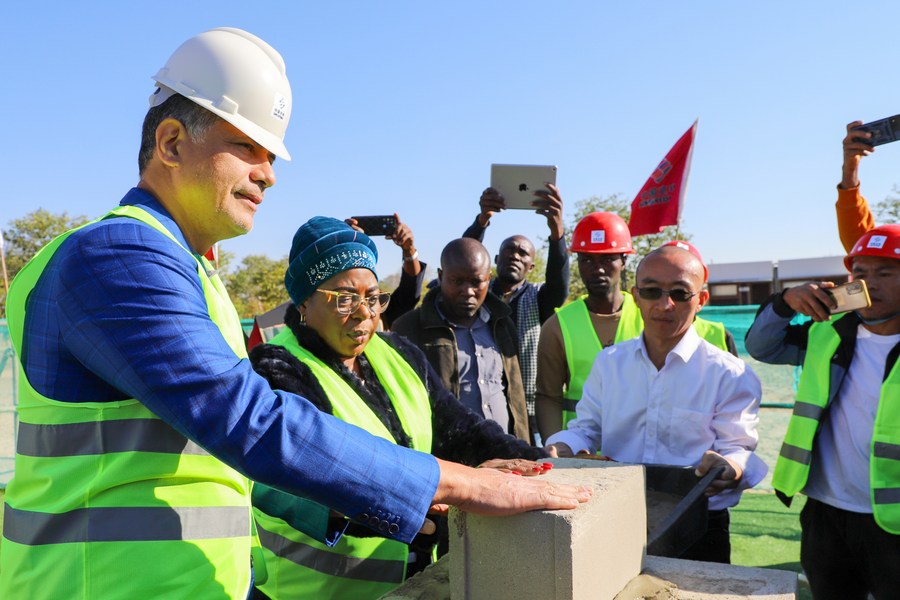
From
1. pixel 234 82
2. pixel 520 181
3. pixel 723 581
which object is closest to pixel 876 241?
pixel 723 581

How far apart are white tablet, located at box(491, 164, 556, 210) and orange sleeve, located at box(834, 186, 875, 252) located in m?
2.02

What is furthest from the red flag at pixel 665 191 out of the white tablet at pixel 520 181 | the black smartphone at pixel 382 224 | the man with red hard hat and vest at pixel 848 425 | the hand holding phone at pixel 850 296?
the hand holding phone at pixel 850 296

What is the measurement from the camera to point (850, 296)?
329cm

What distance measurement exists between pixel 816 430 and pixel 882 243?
948mm

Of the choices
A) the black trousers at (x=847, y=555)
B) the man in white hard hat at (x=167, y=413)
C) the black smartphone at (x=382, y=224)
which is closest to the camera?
the man in white hard hat at (x=167, y=413)

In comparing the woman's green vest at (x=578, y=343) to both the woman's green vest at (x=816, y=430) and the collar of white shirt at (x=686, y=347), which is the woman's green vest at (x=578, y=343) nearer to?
the woman's green vest at (x=816, y=430)

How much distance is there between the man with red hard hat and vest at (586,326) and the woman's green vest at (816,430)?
798mm

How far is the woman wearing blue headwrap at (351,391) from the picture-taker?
2.50 metres

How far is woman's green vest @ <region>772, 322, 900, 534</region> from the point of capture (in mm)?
3328

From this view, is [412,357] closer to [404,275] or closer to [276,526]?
[276,526]

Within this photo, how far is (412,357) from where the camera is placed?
9.80ft

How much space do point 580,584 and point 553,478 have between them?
363mm

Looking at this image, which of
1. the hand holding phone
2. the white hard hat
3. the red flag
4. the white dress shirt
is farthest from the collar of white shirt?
the red flag

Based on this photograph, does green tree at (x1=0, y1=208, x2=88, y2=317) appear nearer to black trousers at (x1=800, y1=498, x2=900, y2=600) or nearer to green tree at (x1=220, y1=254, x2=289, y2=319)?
green tree at (x1=220, y1=254, x2=289, y2=319)
